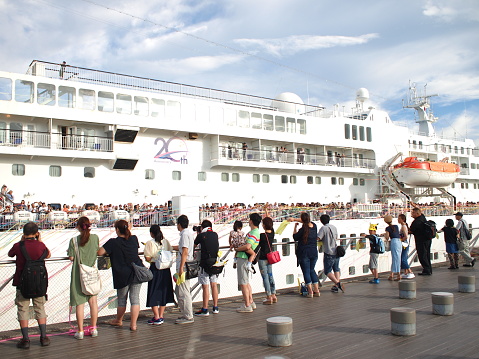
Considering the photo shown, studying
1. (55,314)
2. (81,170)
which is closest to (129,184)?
(81,170)

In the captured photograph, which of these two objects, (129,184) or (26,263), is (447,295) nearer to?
(26,263)

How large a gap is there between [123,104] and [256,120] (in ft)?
27.3

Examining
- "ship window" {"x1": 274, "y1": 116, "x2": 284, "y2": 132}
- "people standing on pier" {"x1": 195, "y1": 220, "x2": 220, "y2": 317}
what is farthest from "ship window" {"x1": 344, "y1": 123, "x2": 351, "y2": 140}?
"people standing on pier" {"x1": 195, "y1": 220, "x2": 220, "y2": 317}

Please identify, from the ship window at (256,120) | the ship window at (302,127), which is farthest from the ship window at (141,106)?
the ship window at (302,127)

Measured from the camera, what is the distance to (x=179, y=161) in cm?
2208

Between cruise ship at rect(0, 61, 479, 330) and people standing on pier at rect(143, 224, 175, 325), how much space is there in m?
2.13

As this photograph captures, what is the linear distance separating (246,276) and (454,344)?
3603 mm

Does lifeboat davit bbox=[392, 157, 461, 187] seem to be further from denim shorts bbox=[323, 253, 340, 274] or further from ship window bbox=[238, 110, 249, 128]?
denim shorts bbox=[323, 253, 340, 274]

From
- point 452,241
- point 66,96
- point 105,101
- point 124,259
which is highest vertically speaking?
point 66,96

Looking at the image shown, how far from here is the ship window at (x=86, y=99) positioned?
767 inches

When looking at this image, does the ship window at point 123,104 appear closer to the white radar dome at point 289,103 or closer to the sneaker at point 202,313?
the white radar dome at point 289,103

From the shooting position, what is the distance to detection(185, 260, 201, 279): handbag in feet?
24.3

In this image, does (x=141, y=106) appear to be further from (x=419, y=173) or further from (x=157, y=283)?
(x=419, y=173)

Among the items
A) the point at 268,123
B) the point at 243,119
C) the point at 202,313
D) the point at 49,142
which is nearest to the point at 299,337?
the point at 202,313
